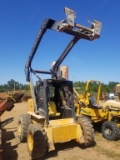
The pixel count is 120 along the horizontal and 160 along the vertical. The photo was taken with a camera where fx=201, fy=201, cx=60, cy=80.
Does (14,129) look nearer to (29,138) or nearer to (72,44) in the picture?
(29,138)

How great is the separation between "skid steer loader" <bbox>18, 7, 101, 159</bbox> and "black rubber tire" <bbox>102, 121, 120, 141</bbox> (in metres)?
1.25

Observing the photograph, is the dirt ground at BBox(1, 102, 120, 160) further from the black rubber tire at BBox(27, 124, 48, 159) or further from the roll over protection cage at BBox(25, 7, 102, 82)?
the roll over protection cage at BBox(25, 7, 102, 82)

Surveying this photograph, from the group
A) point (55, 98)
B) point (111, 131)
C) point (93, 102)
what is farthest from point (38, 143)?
point (93, 102)

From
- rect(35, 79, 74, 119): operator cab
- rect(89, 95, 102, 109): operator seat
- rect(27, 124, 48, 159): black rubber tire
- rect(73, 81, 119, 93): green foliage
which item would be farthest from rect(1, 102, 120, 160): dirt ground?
rect(73, 81, 119, 93): green foliage

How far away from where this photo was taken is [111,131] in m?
7.98

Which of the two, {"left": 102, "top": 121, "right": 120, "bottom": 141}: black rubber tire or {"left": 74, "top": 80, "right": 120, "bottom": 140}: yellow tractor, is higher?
{"left": 74, "top": 80, "right": 120, "bottom": 140}: yellow tractor

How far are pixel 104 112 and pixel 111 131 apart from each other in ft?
3.51

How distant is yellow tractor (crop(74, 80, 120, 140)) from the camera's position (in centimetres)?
794

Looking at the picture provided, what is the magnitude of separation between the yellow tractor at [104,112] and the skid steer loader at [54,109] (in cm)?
132

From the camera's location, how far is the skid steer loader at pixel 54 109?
612cm

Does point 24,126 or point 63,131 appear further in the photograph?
point 24,126

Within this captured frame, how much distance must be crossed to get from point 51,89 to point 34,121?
1360 millimetres

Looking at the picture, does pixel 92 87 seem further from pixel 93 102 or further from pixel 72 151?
pixel 72 151

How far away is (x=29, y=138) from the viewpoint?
21.8 feet
